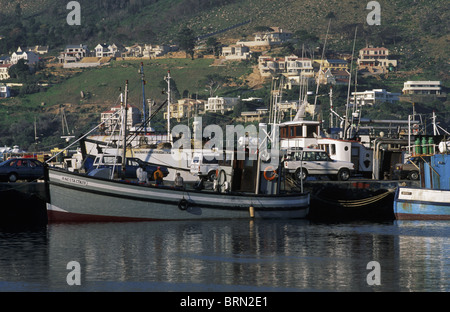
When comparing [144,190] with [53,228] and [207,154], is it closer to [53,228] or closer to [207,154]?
[53,228]

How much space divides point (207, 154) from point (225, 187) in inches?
633

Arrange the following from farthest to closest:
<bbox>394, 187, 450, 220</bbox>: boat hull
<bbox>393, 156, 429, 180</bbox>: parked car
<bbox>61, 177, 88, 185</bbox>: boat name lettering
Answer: <bbox>393, 156, 429, 180</bbox>: parked car → <bbox>394, 187, 450, 220</bbox>: boat hull → <bbox>61, 177, 88, 185</bbox>: boat name lettering

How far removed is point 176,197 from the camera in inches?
1694

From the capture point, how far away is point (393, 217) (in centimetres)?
5081

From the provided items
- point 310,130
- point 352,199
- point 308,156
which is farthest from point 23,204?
point 310,130

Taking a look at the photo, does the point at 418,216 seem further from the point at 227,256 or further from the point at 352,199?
the point at 227,256

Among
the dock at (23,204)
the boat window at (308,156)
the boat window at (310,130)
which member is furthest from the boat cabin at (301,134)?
the dock at (23,204)

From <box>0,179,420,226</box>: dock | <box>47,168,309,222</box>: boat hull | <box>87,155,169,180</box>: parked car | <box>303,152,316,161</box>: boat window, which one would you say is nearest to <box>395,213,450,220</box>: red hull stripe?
<box>0,179,420,226</box>: dock

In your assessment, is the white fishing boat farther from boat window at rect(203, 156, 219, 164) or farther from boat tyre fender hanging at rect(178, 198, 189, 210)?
boat window at rect(203, 156, 219, 164)

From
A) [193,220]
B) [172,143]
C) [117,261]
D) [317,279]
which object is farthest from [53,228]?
[172,143]

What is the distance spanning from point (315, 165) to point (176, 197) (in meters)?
12.0

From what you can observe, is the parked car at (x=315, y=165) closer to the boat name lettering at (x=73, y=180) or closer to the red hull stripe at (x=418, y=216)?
the red hull stripe at (x=418, y=216)

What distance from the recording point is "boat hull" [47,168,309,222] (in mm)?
42188

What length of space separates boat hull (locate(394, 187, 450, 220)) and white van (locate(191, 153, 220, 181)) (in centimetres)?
1406
